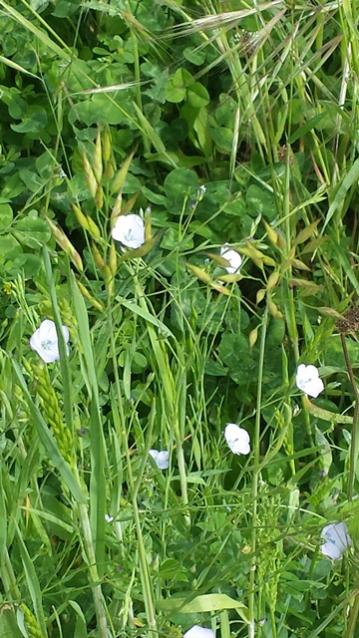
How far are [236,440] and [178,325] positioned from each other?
27cm

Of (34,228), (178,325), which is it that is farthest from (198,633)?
(34,228)

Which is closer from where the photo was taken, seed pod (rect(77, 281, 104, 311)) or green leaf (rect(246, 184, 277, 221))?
seed pod (rect(77, 281, 104, 311))

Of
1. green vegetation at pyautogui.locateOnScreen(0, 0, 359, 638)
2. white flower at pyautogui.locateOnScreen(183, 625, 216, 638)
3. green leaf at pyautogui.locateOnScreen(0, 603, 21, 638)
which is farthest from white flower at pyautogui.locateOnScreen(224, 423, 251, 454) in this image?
green leaf at pyautogui.locateOnScreen(0, 603, 21, 638)

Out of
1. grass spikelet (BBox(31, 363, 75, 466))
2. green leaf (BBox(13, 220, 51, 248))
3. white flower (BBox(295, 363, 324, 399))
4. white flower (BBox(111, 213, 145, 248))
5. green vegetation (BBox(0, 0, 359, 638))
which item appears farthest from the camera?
green leaf (BBox(13, 220, 51, 248))

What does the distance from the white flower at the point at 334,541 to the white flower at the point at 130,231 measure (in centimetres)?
41

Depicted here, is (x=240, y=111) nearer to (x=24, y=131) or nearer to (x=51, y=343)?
(x=24, y=131)

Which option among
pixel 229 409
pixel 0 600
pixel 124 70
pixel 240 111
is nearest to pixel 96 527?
pixel 0 600

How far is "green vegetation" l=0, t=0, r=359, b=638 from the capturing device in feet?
3.24

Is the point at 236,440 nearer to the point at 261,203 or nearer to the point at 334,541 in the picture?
the point at 334,541

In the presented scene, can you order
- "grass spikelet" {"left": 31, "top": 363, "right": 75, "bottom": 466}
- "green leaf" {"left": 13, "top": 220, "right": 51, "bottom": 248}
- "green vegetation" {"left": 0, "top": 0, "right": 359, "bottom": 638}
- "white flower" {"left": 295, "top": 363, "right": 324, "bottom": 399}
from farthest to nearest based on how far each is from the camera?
1. "green leaf" {"left": 13, "top": 220, "right": 51, "bottom": 248}
2. "white flower" {"left": 295, "top": 363, "right": 324, "bottom": 399}
3. "green vegetation" {"left": 0, "top": 0, "right": 359, "bottom": 638}
4. "grass spikelet" {"left": 31, "top": 363, "right": 75, "bottom": 466}

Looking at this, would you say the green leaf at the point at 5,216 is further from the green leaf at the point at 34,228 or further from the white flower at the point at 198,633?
the white flower at the point at 198,633

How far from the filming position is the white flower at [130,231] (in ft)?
3.60

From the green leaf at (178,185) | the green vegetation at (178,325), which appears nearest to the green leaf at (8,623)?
the green vegetation at (178,325)

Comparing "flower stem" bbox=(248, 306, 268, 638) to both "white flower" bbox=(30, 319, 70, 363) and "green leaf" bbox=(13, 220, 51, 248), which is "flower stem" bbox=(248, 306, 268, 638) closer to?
"white flower" bbox=(30, 319, 70, 363)
